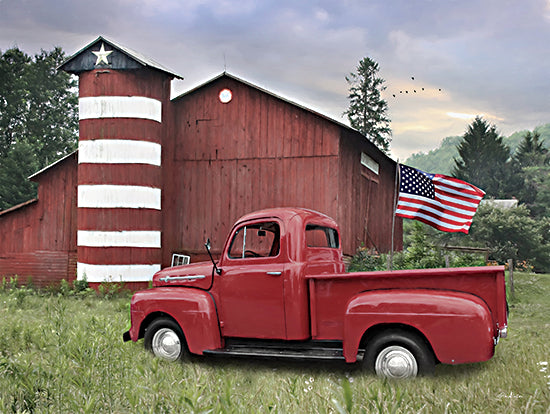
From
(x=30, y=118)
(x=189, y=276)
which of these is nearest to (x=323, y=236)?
(x=189, y=276)

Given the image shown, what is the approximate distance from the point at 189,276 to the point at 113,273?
828 centimetres

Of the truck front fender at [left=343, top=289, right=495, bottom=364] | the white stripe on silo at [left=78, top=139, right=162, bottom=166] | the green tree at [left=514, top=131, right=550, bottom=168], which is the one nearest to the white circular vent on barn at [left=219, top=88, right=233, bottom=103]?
the white stripe on silo at [left=78, top=139, right=162, bottom=166]

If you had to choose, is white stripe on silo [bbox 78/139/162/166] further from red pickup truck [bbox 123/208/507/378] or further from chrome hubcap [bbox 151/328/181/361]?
chrome hubcap [bbox 151/328/181/361]

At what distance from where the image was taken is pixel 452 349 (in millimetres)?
5586

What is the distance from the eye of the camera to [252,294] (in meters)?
6.89

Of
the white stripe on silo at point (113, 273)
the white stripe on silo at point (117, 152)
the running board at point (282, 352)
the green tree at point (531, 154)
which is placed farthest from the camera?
the green tree at point (531, 154)

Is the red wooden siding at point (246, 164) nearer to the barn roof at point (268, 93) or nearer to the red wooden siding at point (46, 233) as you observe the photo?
the barn roof at point (268, 93)

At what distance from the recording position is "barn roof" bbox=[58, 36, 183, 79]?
15.6 meters

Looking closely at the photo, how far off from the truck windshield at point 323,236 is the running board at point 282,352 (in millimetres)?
1619

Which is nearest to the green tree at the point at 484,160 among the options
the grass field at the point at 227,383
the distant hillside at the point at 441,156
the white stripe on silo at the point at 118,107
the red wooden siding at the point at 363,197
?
the red wooden siding at the point at 363,197

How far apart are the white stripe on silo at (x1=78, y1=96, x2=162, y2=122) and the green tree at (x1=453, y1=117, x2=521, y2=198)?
144ft

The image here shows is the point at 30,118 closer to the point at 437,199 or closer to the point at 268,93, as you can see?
the point at 268,93

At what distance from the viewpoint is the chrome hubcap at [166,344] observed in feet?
24.0

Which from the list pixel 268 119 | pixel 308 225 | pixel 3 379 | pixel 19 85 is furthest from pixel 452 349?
pixel 19 85
